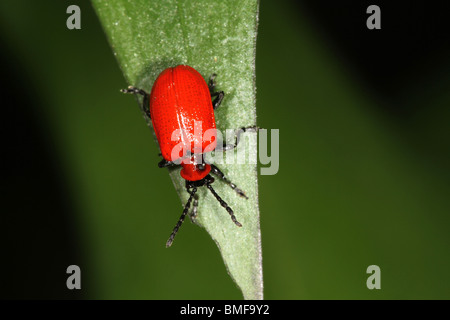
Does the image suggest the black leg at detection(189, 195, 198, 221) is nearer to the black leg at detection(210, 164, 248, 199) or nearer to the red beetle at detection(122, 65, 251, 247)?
the red beetle at detection(122, 65, 251, 247)

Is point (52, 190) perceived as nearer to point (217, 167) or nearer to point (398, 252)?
point (217, 167)

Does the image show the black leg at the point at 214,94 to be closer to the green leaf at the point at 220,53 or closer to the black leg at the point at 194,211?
the green leaf at the point at 220,53

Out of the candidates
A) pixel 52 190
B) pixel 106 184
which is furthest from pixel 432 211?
pixel 52 190

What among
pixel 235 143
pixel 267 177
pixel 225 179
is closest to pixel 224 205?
pixel 225 179

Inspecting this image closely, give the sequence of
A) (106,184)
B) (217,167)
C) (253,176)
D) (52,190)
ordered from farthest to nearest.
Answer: (52,190), (106,184), (217,167), (253,176)

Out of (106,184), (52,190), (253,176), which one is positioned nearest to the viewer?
(253,176)

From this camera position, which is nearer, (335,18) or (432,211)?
(432,211)

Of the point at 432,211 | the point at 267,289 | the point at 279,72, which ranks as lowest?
the point at 267,289

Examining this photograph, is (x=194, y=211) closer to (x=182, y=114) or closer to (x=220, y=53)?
(x=182, y=114)
